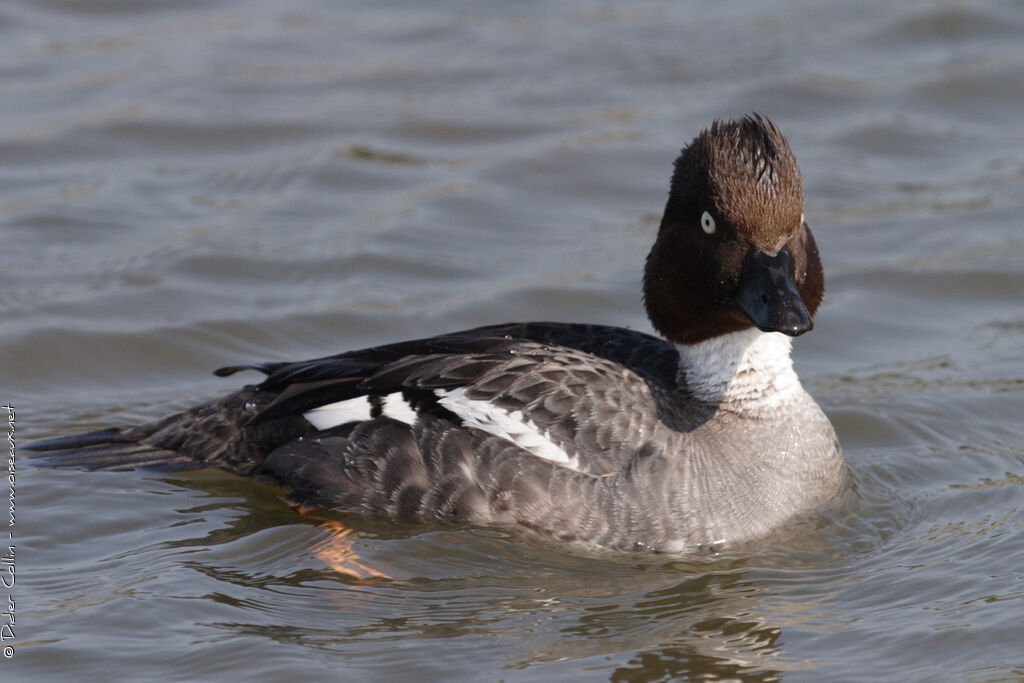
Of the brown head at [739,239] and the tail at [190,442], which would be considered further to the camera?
the tail at [190,442]

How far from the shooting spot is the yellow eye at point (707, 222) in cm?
683

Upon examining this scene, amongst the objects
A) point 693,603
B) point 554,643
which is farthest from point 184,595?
point 693,603

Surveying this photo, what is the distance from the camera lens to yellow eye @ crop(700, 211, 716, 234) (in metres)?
6.83

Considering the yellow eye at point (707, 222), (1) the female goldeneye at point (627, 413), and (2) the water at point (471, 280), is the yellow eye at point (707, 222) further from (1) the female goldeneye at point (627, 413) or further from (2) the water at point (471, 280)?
(2) the water at point (471, 280)

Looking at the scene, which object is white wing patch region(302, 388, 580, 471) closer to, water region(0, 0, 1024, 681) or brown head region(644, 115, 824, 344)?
water region(0, 0, 1024, 681)

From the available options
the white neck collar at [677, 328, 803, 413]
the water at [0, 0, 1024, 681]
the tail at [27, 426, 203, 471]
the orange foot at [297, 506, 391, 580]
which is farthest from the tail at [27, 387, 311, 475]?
the white neck collar at [677, 328, 803, 413]

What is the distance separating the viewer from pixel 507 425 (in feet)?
22.5

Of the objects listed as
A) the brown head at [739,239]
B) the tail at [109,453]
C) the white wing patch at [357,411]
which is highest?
the brown head at [739,239]

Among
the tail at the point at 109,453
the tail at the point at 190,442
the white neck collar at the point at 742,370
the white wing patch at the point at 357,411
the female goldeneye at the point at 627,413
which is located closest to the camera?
the female goldeneye at the point at 627,413

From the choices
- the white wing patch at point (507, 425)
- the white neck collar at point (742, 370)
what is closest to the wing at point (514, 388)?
the white wing patch at point (507, 425)

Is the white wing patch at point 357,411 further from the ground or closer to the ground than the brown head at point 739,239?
closer to the ground

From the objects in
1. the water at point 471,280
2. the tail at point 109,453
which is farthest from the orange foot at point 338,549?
the tail at point 109,453

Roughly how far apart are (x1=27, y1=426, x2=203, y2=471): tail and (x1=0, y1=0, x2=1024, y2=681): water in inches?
5.6

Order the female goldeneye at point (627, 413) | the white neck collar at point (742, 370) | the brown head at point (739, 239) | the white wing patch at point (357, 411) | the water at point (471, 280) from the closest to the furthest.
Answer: the water at point (471, 280) < the brown head at point (739, 239) < the female goldeneye at point (627, 413) < the white wing patch at point (357, 411) < the white neck collar at point (742, 370)
